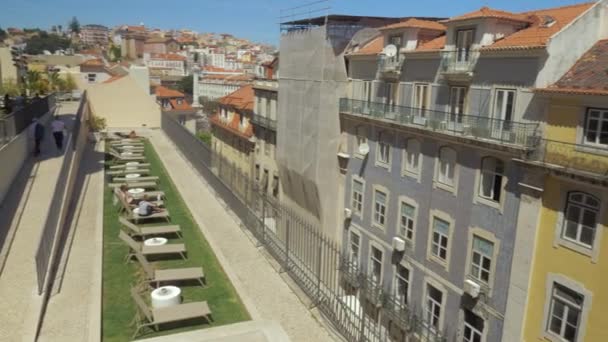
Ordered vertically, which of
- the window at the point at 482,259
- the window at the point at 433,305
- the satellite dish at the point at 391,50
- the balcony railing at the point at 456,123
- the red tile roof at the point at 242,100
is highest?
the satellite dish at the point at 391,50

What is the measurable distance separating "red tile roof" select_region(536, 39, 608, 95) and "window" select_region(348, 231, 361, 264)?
1194 cm

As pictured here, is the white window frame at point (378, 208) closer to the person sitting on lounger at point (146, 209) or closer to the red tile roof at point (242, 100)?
the person sitting on lounger at point (146, 209)

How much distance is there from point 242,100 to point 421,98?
80.8 feet

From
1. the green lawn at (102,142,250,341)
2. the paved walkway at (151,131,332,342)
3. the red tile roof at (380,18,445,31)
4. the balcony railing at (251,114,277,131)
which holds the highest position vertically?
the red tile roof at (380,18,445,31)

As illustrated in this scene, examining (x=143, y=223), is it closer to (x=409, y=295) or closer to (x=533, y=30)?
(x=409, y=295)

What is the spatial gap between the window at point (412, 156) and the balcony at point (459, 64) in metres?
2.92

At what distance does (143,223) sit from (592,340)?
13.3 metres

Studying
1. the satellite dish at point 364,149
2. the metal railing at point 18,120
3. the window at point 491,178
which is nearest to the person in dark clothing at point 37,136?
the metal railing at point 18,120

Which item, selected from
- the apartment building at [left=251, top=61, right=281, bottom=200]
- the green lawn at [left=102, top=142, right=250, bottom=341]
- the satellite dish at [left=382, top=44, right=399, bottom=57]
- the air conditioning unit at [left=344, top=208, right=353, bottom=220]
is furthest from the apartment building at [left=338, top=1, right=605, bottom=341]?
the apartment building at [left=251, top=61, right=281, bottom=200]

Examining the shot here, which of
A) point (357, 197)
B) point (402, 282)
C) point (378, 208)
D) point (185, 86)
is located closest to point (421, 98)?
point (378, 208)

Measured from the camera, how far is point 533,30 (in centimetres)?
1528

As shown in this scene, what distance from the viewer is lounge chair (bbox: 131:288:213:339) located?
9445mm

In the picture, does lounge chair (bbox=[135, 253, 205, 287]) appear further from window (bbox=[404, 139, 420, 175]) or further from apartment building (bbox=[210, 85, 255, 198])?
apartment building (bbox=[210, 85, 255, 198])

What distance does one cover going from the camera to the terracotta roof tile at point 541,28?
46.4 ft
